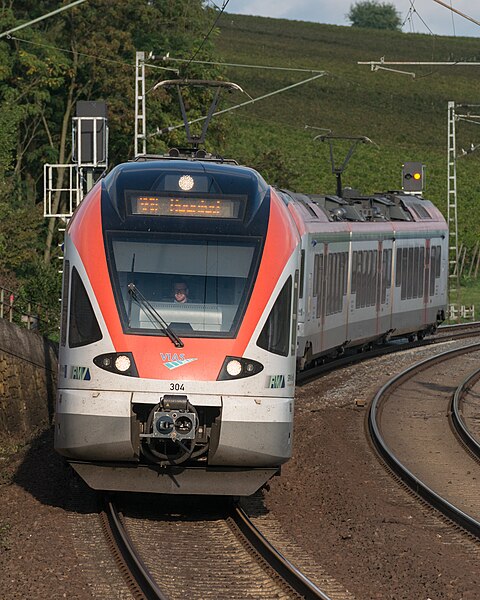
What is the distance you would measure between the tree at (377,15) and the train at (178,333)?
17045 centimetres

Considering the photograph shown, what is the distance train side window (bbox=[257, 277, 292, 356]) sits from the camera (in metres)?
12.6

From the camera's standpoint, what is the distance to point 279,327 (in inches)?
500

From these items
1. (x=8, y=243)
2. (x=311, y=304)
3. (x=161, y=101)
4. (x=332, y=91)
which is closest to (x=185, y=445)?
(x=311, y=304)

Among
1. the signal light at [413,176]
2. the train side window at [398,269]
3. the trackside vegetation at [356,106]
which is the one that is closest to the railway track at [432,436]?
the train side window at [398,269]

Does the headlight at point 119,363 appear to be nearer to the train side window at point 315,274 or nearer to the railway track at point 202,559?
the railway track at point 202,559

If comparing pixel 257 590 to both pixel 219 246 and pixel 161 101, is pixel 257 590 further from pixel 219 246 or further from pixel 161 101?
pixel 161 101

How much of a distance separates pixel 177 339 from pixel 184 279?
26.0 inches

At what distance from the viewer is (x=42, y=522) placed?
1267cm

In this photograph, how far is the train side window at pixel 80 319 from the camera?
12.4 meters

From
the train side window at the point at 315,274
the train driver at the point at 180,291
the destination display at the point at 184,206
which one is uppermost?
the destination display at the point at 184,206

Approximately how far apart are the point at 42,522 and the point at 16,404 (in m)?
6.26

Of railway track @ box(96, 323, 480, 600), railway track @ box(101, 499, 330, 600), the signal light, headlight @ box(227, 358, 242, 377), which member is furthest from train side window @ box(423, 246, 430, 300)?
headlight @ box(227, 358, 242, 377)

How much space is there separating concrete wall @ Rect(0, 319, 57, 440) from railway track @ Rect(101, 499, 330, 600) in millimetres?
5188

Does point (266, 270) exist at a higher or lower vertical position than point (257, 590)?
higher
